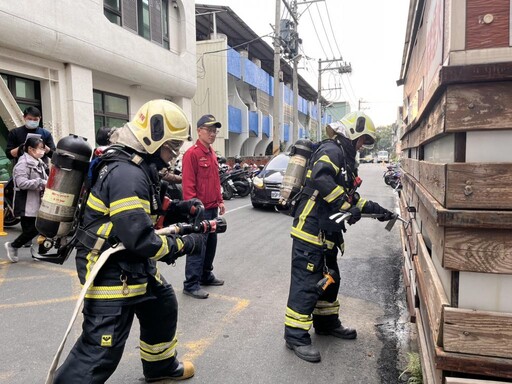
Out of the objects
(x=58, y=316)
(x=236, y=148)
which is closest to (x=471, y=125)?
(x=58, y=316)

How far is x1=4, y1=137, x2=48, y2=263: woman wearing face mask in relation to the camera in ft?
18.1

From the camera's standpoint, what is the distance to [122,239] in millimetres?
2059

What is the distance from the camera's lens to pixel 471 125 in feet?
5.54

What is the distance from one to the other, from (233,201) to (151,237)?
10.6 metres

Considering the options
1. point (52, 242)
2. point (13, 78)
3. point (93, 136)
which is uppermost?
point (13, 78)

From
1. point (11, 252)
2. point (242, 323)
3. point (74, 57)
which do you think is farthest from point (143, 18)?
point (242, 323)

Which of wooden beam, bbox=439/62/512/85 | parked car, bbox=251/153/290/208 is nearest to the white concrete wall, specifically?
parked car, bbox=251/153/290/208

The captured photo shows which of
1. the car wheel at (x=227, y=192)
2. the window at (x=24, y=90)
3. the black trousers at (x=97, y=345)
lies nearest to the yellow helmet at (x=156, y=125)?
the black trousers at (x=97, y=345)

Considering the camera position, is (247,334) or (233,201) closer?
(247,334)

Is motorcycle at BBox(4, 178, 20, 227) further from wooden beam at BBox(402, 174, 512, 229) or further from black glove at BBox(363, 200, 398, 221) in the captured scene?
wooden beam at BBox(402, 174, 512, 229)

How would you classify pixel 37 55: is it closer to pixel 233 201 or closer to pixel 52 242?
pixel 233 201

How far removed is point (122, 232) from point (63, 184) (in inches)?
21.6

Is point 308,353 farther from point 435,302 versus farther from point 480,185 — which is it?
point 480,185

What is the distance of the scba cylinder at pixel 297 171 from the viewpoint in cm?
342
